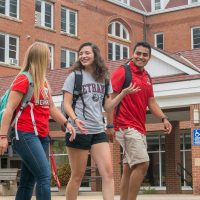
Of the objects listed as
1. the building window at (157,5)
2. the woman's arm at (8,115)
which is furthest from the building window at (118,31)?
the woman's arm at (8,115)

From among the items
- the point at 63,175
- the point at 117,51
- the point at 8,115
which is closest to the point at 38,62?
the point at 8,115

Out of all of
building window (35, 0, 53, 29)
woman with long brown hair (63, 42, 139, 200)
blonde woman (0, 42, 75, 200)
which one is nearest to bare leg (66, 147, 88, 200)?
woman with long brown hair (63, 42, 139, 200)

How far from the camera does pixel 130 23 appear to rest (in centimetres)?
4869

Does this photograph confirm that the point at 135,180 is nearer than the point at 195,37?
Yes

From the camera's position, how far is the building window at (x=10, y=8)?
37594 mm

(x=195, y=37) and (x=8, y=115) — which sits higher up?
(x=195, y=37)

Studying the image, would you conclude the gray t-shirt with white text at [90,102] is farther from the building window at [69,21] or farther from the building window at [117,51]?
the building window at [117,51]

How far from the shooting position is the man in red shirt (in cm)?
740

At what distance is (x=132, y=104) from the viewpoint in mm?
7535

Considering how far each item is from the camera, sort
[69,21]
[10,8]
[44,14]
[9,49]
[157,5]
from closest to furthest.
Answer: [9,49] < [10,8] < [44,14] < [69,21] < [157,5]

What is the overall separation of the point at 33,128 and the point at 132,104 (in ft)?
5.43

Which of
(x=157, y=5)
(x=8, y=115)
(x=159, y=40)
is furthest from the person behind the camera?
(x=157, y=5)

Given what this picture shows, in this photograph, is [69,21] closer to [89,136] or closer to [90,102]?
[90,102]

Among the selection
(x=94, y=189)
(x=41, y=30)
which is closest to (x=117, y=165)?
(x=94, y=189)
